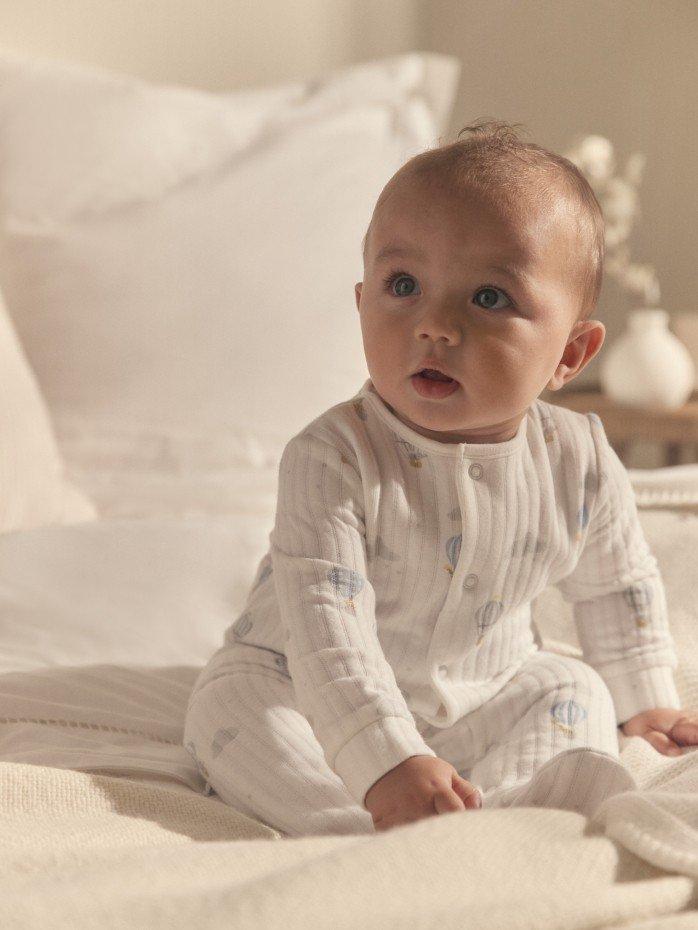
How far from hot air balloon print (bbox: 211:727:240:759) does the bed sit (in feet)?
0.13

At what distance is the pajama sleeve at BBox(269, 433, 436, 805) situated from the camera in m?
0.74

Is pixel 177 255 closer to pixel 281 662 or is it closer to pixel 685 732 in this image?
pixel 281 662

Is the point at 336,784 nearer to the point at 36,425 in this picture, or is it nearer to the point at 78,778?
the point at 78,778

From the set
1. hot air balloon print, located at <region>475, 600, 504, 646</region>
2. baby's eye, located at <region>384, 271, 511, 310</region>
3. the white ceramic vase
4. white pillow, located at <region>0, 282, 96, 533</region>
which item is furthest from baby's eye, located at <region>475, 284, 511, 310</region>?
the white ceramic vase

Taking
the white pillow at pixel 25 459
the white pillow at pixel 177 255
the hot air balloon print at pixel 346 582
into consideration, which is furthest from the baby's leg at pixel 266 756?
the white pillow at pixel 177 255

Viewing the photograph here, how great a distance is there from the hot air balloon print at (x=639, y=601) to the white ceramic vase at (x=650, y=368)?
140 cm

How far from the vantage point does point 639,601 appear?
0.99 m

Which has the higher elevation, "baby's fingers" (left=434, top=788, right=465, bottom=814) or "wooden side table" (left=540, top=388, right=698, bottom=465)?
"wooden side table" (left=540, top=388, right=698, bottom=465)

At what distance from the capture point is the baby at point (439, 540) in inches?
30.1

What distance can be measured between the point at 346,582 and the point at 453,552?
100 millimetres

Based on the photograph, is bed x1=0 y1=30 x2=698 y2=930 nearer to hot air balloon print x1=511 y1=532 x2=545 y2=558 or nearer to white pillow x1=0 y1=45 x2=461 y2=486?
white pillow x1=0 y1=45 x2=461 y2=486

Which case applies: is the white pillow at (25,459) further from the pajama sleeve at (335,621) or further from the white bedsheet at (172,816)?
the pajama sleeve at (335,621)

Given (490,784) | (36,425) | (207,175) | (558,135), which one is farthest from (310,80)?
(490,784)

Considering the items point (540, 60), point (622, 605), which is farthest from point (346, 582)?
point (540, 60)
